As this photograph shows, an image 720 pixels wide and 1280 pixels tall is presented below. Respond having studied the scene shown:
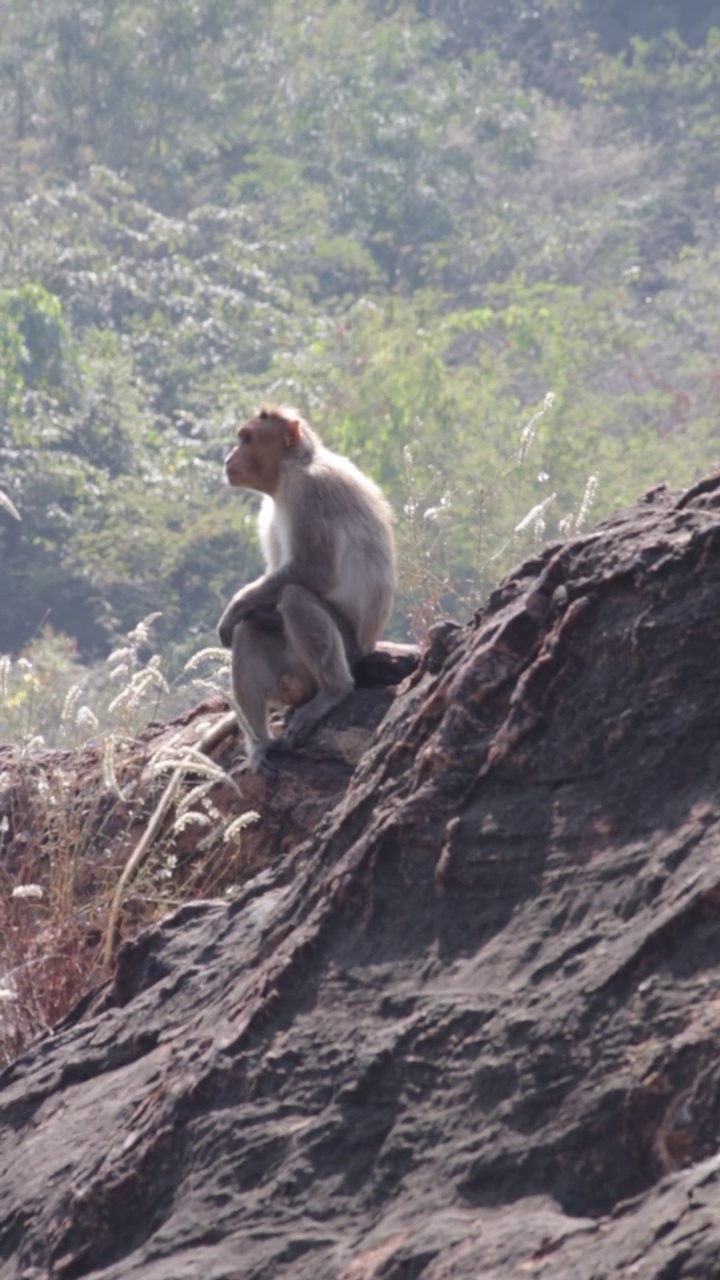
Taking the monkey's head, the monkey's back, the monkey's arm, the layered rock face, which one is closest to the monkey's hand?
the monkey's arm

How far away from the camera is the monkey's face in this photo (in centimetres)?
658

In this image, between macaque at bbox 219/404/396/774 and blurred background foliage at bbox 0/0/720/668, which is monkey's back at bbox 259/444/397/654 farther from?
blurred background foliage at bbox 0/0/720/668

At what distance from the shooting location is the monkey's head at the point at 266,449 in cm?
658

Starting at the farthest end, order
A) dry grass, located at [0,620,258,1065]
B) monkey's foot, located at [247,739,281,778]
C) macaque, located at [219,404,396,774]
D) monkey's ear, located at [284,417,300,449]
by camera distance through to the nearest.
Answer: monkey's ear, located at [284,417,300,449] < macaque, located at [219,404,396,774] < monkey's foot, located at [247,739,281,778] < dry grass, located at [0,620,258,1065]

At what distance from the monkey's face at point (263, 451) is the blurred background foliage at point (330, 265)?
7.66 metres

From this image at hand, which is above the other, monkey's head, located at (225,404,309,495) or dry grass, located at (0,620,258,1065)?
monkey's head, located at (225,404,309,495)

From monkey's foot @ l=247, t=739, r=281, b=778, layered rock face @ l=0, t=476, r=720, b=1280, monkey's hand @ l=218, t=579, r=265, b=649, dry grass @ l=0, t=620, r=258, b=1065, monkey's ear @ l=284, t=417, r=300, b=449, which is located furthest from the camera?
monkey's ear @ l=284, t=417, r=300, b=449

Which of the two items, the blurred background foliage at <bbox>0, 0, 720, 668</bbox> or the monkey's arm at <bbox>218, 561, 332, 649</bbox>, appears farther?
the blurred background foliage at <bbox>0, 0, 720, 668</bbox>

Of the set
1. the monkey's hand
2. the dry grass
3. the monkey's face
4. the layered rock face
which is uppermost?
the monkey's face

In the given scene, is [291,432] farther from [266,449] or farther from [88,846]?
[88,846]

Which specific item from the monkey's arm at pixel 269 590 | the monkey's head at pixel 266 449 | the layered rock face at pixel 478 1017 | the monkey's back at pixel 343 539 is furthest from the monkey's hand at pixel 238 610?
the layered rock face at pixel 478 1017

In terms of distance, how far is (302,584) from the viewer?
6273 mm

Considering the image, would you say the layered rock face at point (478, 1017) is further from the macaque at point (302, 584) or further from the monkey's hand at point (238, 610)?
the monkey's hand at point (238, 610)

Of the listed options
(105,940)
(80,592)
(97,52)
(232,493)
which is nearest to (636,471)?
(232,493)
